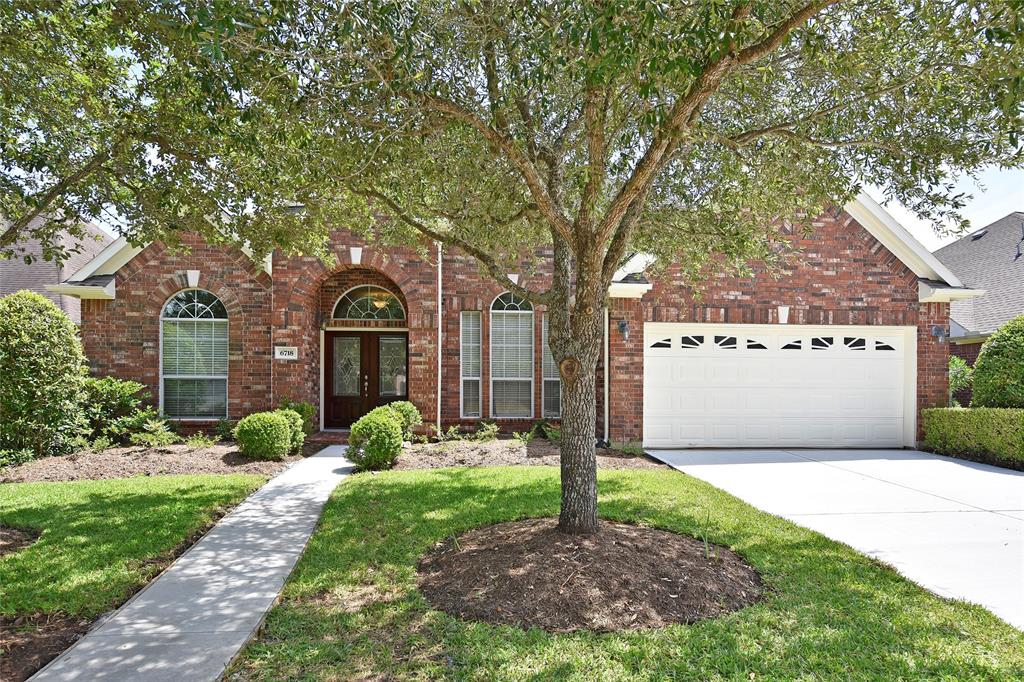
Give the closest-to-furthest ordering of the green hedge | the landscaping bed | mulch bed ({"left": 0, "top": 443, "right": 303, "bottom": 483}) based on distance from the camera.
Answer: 1. the landscaping bed
2. mulch bed ({"left": 0, "top": 443, "right": 303, "bottom": 483})
3. the green hedge

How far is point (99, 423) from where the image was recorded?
10797 mm

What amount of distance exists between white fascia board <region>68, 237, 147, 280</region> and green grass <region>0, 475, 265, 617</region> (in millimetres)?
5007

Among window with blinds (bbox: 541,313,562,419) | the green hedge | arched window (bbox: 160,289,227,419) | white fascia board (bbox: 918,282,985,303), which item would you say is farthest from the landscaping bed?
white fascia board (bbox: 918,282,985,303)

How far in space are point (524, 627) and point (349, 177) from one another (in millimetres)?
4281

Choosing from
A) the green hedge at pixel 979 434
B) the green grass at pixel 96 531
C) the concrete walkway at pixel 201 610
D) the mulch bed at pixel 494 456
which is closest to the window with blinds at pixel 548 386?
the mulch bed at pixel 494 456

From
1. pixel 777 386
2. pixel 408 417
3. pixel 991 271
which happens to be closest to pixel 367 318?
pixel 408 417

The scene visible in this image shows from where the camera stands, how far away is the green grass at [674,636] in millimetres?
3244

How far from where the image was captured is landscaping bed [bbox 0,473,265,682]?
3830 mm

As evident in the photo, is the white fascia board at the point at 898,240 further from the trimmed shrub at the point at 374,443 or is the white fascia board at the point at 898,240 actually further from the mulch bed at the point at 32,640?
the mulch bed at the point at 32,640

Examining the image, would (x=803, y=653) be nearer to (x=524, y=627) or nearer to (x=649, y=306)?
(x=524, y=627)

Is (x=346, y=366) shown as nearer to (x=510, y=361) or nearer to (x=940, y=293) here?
(x=510, y=361)

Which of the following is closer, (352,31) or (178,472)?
(352,31)

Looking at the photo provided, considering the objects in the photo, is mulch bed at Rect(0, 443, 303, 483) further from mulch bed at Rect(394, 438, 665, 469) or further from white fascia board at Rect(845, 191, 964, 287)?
white fascia board at Rect(845, 191, 964, 287)

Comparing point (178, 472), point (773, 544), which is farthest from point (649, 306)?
point (178, 472)
